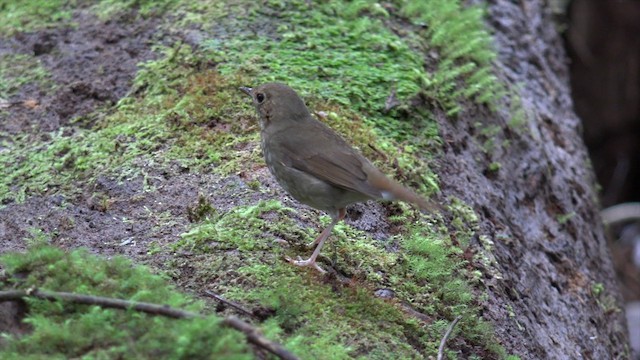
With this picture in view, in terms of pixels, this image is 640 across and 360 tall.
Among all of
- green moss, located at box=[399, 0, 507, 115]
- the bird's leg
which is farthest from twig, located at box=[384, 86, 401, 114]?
the bird's leg

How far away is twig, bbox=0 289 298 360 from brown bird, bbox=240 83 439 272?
41.6 inches

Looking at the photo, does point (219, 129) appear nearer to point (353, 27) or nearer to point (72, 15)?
point (353, 27)

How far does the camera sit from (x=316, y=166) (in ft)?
15.5

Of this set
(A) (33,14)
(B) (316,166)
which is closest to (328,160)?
(B) (316,166)

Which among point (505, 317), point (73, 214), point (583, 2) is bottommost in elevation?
point (583, 2)

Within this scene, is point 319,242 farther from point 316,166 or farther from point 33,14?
point 33,14

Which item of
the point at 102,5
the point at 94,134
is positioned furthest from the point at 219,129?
the point at 102,5

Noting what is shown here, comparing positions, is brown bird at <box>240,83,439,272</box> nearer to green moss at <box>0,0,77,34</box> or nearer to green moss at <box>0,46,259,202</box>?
green moss at <box>0,46,259,202</box>

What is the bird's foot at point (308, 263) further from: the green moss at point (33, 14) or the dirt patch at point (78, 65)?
the green moss at point (33, 14)

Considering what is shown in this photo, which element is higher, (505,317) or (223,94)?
(223,94)

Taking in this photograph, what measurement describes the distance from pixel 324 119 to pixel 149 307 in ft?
8.14

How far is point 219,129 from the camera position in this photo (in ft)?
18.3

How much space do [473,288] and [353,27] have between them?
255 cm

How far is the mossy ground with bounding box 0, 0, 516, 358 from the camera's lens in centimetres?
421
